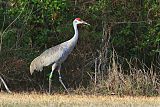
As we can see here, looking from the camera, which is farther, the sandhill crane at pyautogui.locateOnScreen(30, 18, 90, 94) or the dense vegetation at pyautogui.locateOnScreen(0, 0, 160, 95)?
the dense vegetation at pyautogui.locateOnScreen(0, 0, 160, 95)

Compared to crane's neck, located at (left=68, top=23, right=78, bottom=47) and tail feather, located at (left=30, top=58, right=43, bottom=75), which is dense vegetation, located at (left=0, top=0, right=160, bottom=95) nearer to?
tail feather, located at (left=30, top=58, right=43, bottom=75)

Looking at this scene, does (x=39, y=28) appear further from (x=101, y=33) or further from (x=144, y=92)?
(x=144, y=92)

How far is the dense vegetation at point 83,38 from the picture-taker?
17.3 metres

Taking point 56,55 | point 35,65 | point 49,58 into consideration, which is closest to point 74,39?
point 56,55

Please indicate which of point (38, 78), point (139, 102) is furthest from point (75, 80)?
point (139, 102)

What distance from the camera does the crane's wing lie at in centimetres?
1689

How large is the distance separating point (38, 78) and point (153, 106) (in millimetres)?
6226

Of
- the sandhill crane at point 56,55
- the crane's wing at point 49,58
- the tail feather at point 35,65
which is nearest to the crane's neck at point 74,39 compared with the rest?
the sandhill crane at point 56,55

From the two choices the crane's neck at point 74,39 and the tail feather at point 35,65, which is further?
the crane's neck at point 74,39

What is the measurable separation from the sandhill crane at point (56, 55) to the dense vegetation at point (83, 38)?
50 cm

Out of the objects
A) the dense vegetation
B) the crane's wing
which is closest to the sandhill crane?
the crane's wing

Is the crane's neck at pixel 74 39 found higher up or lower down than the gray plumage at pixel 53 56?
higher up

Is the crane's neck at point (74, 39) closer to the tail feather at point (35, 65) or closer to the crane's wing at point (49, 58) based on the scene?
the crane's wing at point (49, 58)

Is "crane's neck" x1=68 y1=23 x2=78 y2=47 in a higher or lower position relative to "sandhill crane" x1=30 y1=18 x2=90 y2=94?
higher
